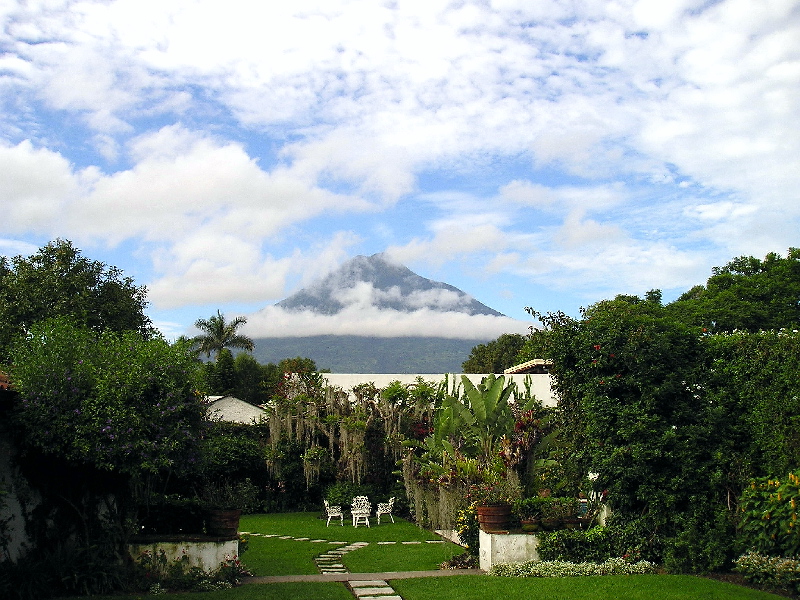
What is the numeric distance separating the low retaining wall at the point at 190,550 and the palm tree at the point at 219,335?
140 ft

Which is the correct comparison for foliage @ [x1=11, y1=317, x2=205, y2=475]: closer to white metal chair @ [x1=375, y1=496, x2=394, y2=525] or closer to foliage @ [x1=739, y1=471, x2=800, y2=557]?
foliage @ [x1=739, y1=471, x2=800, y2=557]

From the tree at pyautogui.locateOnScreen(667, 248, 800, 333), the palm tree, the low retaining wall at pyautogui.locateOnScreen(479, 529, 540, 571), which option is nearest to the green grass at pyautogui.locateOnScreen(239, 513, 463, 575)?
the low retaining wall at pyautogui.locateOnScreen(479, 529, 540, 571)

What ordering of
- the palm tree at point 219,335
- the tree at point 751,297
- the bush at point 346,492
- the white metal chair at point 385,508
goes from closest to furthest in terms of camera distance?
the white metal chair at point 385,508 < the bush at point 346,492 < the tree at point 751,297 < the palm tree at point 219,335

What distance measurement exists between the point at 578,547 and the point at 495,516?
1.29 meters

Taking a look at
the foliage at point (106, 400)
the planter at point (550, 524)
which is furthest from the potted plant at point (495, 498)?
the foliage at point (106, 400)

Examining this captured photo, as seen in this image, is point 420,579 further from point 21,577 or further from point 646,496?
point 21,577

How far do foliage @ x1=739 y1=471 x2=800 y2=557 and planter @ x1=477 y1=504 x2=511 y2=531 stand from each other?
3207mm

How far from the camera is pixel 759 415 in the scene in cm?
947

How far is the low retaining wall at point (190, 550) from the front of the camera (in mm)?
9484

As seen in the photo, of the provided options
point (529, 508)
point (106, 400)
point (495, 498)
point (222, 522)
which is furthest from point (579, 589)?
point (106, 400)

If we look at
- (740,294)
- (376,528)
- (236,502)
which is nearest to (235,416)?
(376,528)

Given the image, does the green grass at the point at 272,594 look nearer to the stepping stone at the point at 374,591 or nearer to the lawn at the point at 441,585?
the lawn at the point at 441,585

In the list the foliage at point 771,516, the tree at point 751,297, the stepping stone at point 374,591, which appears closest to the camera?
the foliage at point 771,516

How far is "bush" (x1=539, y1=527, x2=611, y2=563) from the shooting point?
33.4ft
